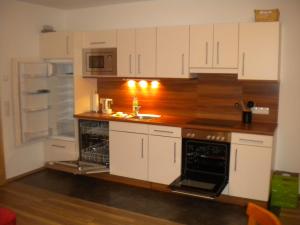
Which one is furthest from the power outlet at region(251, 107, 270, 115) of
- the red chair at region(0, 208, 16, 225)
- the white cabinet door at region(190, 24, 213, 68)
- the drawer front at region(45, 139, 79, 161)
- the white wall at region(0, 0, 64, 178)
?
the white wall at region(0, 0, 64, 178)

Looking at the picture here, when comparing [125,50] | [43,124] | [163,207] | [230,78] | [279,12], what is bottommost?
[163,207]

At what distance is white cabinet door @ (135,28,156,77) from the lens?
4.21m

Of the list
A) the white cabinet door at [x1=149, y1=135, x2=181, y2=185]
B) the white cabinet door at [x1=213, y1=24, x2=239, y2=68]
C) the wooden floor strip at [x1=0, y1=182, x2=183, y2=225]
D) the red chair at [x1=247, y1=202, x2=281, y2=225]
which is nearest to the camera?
the red chair at [x1=247, y1=202, x2=281, y2=225]

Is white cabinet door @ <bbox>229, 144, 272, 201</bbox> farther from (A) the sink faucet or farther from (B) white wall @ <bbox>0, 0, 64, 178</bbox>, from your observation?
(B) white wall @ <bbox>0, 0, 64, 178</bbox>

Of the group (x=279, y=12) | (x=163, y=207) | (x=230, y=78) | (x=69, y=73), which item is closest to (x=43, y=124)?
(x=69, y=73)

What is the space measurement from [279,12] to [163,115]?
2068mm

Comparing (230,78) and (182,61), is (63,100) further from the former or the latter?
(230,78)

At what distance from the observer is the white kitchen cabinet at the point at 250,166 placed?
353 centimetres

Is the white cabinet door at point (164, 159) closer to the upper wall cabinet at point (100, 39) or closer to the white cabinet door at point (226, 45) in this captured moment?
the white cabinet door at point (226, 45)

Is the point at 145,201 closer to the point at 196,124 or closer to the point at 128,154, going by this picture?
the point at 128,154

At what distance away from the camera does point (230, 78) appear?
4.15 m

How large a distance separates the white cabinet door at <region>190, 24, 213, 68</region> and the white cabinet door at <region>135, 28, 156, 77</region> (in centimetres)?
55

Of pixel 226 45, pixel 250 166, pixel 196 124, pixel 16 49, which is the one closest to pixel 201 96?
pixel 196 124

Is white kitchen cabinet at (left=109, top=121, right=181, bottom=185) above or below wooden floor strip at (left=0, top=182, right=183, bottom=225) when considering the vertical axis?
above
